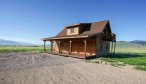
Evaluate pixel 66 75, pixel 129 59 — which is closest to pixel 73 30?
pixel 129 59

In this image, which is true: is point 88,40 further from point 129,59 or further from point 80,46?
point 129,59

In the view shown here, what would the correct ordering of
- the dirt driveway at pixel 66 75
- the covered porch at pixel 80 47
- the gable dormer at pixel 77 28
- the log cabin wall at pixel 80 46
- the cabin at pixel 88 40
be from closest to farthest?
1. the dirt driveway at pixel 66 75
2. the covered porch at pixel 80 47
3. the cabin at pixel 88 40
4. the log cabin wall at pixel 80 46
5. the gable dormer at pixel 77 28

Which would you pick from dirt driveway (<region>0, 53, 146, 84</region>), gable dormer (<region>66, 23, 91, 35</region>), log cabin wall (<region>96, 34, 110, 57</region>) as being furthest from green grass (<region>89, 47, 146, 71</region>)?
gable dormer (<region>66, 23, 91, 35</region>)

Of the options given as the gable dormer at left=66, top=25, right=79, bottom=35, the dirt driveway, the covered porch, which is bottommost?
the dirt driveway

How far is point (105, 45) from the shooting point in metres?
27.0

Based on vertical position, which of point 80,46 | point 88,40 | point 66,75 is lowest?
point 66,75

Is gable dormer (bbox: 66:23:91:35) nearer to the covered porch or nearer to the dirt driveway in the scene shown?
the covered porch

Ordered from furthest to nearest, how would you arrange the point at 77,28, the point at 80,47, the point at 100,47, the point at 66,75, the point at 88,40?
the point at 77,28 → the point at 80,47 → the point at 100,47 → the point at 88,40 → the point at 66,75

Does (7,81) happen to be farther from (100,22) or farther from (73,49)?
(100,22)

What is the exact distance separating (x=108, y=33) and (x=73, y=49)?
7.43m

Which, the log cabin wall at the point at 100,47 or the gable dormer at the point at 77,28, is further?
the gable dormer at the point at 77,28

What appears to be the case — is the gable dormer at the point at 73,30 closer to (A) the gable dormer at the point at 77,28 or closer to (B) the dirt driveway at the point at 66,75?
(A) the gable dormer at the point at 77,28

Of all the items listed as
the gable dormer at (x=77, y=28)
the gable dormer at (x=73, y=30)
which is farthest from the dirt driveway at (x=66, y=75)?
the gable dormer at (x=73, y=30)

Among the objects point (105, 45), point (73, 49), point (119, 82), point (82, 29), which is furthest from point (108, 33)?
point (119, 82)
